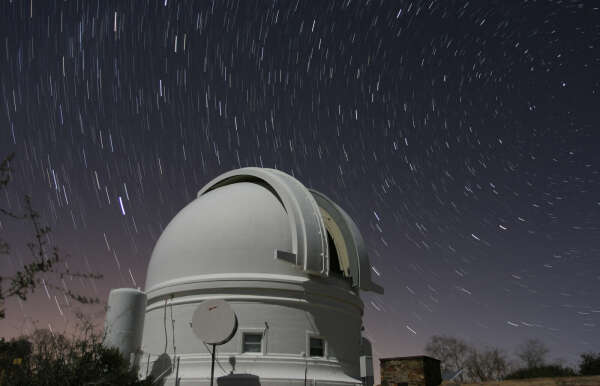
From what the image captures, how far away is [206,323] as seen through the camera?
11.2 metres

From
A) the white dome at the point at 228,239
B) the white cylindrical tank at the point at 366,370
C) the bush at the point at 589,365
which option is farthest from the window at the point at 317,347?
the bush at the point at 589,365

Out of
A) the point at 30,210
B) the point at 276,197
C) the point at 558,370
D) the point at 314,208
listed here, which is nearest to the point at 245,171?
the point at 276,197

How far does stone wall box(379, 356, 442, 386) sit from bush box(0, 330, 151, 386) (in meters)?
6.10

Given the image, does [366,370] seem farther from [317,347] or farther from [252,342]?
[252,342]

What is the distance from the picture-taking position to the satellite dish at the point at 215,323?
10852 mm

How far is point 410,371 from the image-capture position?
31.9ft

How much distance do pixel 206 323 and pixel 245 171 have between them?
21.5ft

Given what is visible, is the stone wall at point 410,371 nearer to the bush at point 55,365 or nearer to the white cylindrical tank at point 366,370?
the white cylindrical tank at point 366,370

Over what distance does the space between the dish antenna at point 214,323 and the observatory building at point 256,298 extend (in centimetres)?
125

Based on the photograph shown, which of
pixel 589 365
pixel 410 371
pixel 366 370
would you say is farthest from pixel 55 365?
pixel 589 365

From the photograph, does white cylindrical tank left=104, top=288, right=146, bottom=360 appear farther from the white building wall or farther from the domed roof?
the domed roof

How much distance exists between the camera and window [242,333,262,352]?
12.1 m

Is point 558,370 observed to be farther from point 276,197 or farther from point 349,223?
point 276,197

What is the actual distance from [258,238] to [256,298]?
1.79 metres
